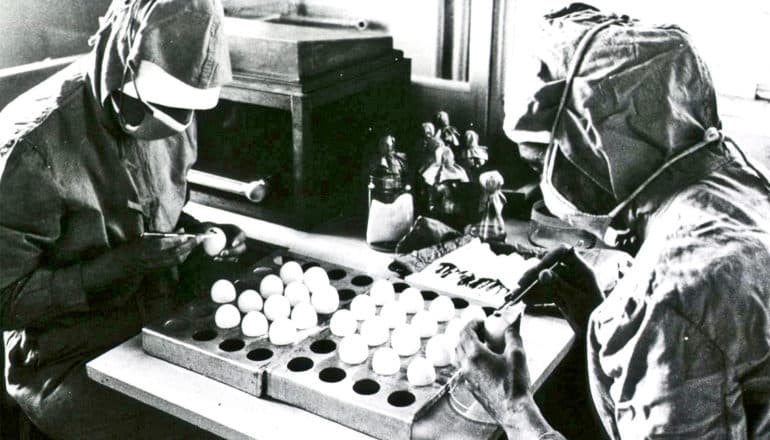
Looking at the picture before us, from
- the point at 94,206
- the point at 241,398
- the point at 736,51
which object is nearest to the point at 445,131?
the point at 736,51

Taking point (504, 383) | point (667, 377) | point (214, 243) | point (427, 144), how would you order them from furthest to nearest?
1. point (427, 144)
2. point (214, 243)
3. point (504, 383)
4. point (667, 377)

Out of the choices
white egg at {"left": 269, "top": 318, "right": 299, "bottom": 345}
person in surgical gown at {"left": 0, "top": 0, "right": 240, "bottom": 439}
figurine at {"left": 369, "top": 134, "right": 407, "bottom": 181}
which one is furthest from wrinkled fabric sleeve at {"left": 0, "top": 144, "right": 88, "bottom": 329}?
figurine at {"left": 369, "top": 134, "right": 407, "bottom": 181}

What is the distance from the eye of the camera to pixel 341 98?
271 centimetres

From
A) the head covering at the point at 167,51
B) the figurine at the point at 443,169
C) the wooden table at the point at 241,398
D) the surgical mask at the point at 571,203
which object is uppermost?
the head covering at the point at 167,51

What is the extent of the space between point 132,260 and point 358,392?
0.80 meters

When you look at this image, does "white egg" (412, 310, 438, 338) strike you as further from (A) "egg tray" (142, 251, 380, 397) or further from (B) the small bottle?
(B) the small bottle

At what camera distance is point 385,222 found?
2584 mm

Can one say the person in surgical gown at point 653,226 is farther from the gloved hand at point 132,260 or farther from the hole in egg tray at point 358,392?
the gloved hand at point 132,260

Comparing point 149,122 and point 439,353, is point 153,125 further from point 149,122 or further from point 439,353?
point 439,353

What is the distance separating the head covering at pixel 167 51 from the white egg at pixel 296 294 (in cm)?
55

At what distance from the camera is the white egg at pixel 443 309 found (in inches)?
80.7

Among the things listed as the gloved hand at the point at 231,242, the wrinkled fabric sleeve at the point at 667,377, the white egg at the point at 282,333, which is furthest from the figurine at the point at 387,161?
the wrinkled fabric sleeve at the point at 667,377

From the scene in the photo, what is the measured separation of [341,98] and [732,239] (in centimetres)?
160

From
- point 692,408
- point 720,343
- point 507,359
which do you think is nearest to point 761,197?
point 720,343
